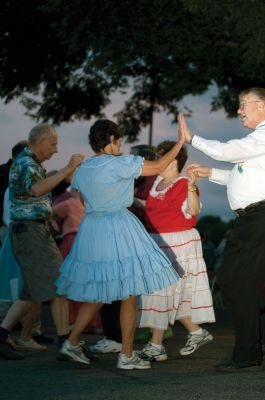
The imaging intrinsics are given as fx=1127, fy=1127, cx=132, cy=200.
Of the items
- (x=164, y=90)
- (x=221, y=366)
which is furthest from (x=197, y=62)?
(x=221, y=366)

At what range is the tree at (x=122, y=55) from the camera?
23.1 m

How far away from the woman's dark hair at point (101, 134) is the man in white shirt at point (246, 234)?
76 cm

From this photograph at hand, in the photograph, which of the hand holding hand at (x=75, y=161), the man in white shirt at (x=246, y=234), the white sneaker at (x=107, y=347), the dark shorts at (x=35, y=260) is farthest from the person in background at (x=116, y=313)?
the man in white shirt at (x=246, y=234)

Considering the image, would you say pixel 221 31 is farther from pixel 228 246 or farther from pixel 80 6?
pixel 228 246

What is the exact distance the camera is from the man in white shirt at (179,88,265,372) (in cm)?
791

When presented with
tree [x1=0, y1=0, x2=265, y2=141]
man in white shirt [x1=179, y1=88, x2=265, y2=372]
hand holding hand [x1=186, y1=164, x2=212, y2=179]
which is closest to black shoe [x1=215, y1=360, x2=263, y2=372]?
man in white shirt [x1=179, y1=88, x2=265, y2=372]

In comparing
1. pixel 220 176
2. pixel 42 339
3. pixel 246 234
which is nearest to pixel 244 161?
pixel 246 234

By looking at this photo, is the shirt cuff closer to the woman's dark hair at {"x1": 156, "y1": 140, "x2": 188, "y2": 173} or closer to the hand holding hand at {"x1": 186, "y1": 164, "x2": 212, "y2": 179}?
the hand holding hand at {"x1": 186, "y1": 164, "x2": 212, "y2": 179}

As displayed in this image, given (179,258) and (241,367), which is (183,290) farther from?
(241,367)

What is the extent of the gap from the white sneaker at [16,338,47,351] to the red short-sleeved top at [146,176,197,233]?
1.66m

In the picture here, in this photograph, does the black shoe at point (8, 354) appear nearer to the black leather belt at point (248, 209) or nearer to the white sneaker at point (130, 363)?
the white sneaker at point (130, 363)

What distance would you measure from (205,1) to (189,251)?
1023 cm

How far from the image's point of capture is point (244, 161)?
8016mm

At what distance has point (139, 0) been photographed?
2317 centimetres
